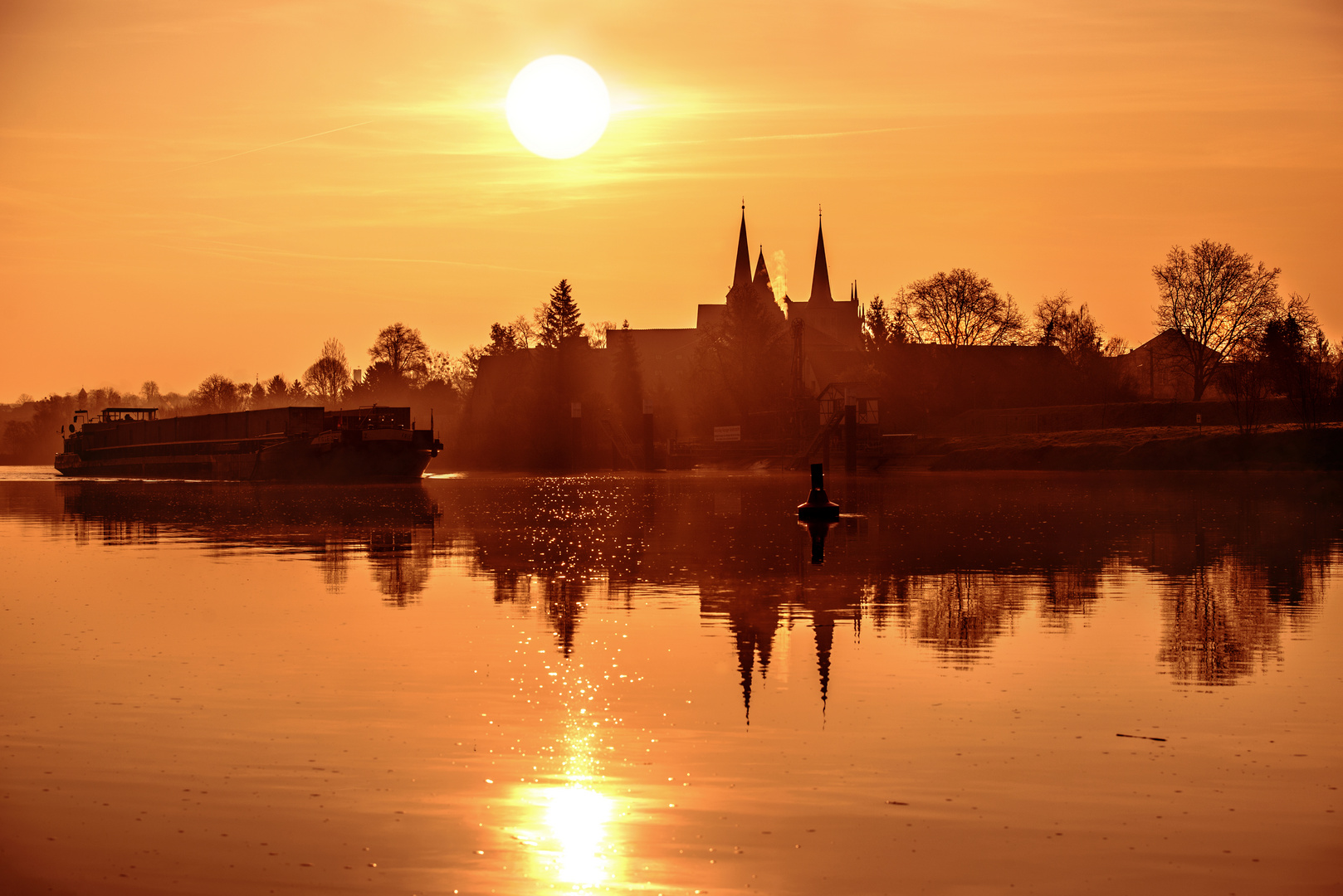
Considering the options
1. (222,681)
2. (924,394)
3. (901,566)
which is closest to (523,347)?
(924,394)

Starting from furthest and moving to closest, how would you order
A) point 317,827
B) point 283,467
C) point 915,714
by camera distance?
point 283,467, point 915,714, point 317,827

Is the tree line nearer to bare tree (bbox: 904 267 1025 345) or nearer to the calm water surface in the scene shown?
bare tree (bbox: 904 267 1025 345)

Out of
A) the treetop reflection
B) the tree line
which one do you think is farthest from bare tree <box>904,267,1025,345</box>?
the treetop reflection

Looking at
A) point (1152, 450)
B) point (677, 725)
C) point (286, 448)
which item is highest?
point (286, 448)

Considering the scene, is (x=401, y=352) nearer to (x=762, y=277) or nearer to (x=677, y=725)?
(x=762, y=277)

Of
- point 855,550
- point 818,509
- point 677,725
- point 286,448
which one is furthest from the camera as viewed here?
point 286,448

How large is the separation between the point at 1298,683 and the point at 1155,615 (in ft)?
14.8

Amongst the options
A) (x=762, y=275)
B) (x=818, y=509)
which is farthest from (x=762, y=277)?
(x=818, y=509)

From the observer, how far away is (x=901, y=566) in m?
23.5

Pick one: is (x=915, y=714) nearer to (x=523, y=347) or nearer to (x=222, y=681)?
(x=222, y=681)

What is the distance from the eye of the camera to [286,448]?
8694 cm

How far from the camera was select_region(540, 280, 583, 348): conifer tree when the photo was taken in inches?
4612

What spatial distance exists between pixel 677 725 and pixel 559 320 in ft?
355

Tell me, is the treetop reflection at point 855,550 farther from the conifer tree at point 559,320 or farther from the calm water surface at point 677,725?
the conifer tree at point 559,320
